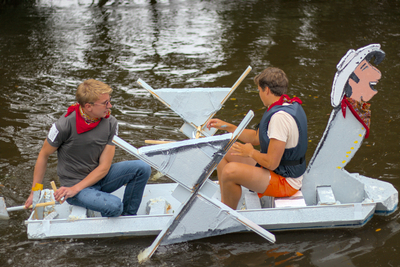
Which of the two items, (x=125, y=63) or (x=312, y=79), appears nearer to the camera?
(x=312, y=79)

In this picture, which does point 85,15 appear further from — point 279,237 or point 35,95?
point 279,237

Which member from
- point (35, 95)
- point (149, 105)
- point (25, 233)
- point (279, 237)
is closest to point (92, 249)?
point (25, 233)

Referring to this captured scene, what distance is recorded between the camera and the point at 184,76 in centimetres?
795

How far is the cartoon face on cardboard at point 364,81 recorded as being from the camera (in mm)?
3473

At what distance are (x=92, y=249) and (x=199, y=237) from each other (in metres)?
0.91

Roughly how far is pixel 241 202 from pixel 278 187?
61 centimetres

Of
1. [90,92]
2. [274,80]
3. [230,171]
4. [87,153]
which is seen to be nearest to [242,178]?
[230,171]

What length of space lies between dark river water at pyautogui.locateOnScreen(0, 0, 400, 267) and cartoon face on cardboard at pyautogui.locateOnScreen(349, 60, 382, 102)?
1167mm

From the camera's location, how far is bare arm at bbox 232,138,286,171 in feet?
10.7

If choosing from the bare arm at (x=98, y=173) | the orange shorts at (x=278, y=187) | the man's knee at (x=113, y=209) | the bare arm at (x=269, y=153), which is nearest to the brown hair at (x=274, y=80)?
the bare arm at (x=269, y=153)

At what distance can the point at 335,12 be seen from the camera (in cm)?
1239

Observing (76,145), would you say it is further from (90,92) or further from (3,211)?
(3,211)

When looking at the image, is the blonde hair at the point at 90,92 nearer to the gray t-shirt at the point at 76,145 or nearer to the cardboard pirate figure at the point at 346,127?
the gray t-shirt at the point at 76,145

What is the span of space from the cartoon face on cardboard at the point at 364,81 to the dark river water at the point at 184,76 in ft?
3.83
